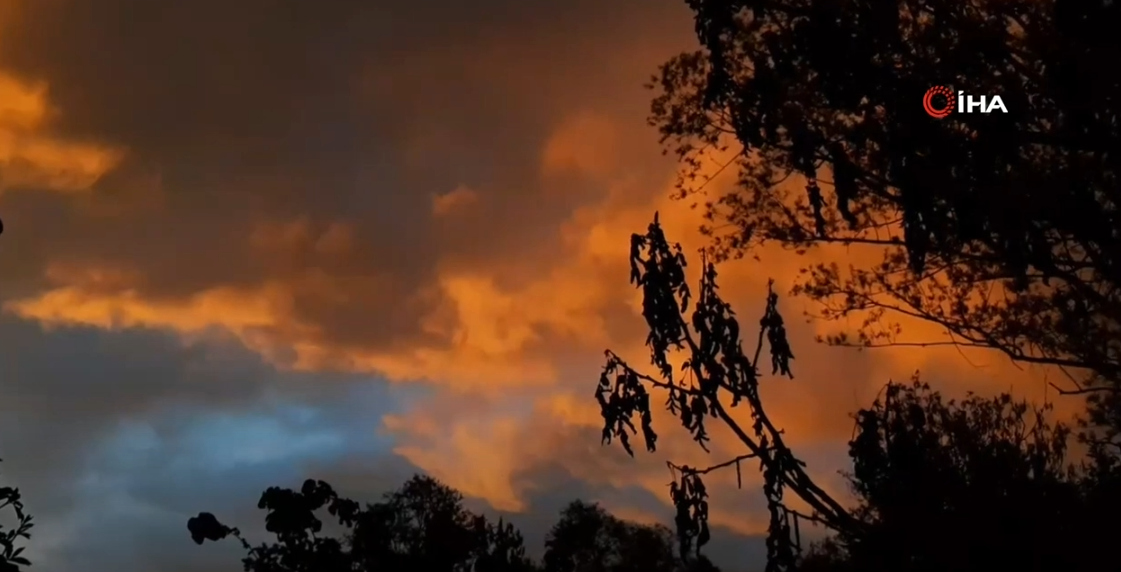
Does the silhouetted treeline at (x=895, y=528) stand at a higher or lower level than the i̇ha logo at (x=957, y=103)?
lower

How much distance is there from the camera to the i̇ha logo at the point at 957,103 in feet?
40.0

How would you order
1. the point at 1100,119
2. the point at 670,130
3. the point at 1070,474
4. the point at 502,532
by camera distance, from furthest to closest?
the point at 1070,474 → the point at 670,130 → the point at 502,532 → the point at 1100,119

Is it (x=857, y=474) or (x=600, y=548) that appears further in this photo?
(x=600, y=548)

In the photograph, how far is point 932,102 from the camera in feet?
40.4

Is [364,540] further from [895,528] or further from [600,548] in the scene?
[600,548]

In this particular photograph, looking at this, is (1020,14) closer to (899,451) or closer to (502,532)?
(899,451)

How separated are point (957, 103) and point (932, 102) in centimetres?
28

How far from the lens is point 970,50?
13000 millimetres

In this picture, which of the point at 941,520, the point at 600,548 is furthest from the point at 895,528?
the point at 600,548

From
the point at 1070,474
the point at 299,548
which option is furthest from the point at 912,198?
the point at 1070,474

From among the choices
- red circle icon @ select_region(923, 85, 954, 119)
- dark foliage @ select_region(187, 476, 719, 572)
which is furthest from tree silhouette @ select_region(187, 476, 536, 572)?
red circle icon @ select_region(923, 85, 954, 119)

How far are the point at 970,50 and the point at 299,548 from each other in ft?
29.1

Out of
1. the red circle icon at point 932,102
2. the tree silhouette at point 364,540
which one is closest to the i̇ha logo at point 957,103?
the red circle icon at point 932,102

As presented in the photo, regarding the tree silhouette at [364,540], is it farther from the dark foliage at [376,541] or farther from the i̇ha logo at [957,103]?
the i̇ha logo at [957,103]
